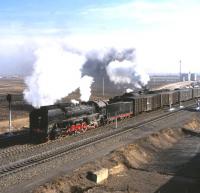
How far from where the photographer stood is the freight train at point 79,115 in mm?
32581

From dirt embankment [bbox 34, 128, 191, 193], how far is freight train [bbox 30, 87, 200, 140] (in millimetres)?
6258

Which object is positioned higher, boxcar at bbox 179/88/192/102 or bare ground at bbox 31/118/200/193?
boxcar at bbox 179/88/192/102

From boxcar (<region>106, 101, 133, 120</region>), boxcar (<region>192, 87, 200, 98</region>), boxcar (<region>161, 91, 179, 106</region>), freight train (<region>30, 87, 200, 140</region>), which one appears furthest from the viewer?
boxcar (<region>192, 87, 200, 98</region>)

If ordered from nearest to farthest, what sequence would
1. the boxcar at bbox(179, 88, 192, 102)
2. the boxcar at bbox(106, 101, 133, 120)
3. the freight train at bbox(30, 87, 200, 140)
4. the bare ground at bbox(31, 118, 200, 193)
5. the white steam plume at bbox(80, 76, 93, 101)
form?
the bare ground at bbox(31, 118, 200, 193)
the freight train at bbox(30, 87, 200, 140)
the white steam plume at bbox(80, 76, 93, 101)
the boxcar at bbox(106, 101, 133, 120)
the boxcar at bbox(179, 88, 192, 102)

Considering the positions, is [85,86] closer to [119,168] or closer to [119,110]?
[119,110]

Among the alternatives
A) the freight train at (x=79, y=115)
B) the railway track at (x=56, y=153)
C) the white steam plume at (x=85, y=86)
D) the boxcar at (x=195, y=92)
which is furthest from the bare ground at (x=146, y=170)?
the boxcar at (x=195, y=92)

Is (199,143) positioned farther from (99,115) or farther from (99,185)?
(99,185)

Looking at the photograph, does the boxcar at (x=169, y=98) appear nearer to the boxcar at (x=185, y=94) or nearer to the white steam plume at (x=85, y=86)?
the boxcar at (x=185, y=94)

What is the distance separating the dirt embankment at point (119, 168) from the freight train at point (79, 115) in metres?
6.26

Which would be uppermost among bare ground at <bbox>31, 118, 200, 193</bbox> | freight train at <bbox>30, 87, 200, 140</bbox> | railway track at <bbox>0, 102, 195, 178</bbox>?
freight train at <bbox>30, 87, 200, 140</bbox>

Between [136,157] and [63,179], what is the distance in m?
9.60

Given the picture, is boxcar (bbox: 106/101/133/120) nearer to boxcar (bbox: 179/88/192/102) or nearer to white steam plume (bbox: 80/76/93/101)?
white steam plume (bbox: 80/76/93/101)

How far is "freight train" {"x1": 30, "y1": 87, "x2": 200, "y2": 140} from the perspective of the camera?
32581 mm

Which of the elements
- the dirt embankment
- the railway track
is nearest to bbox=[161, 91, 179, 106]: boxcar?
the railway track
